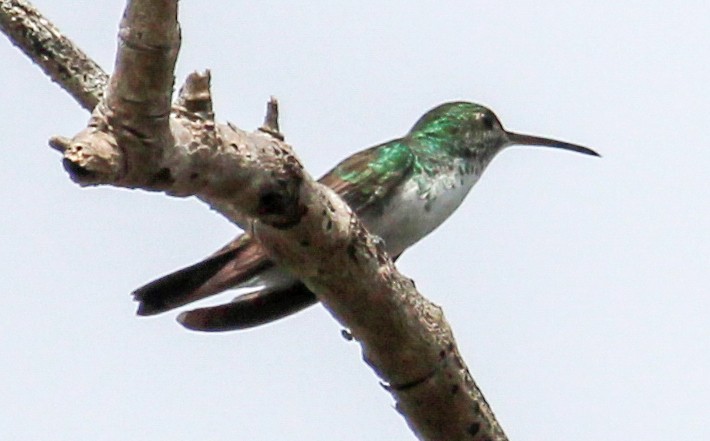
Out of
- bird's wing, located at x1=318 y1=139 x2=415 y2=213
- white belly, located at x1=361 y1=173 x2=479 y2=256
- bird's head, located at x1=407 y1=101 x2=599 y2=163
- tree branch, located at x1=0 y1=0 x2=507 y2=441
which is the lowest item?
tree branch, located at x1=0 y1=0 x2=507 y2=441

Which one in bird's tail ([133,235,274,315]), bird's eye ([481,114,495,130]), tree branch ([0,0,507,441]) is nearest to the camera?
tree branch ([0,0,507,441])

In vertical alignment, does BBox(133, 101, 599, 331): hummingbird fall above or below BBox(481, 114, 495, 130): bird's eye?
below

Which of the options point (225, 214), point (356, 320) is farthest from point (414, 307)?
point (225, 214)

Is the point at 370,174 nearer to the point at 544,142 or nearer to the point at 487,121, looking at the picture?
the point at 487,121

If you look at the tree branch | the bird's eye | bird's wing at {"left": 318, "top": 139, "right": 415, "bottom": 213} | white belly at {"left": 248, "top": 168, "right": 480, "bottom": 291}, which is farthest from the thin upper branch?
the bird's eye

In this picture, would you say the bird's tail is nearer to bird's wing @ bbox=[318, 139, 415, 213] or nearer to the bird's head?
bird's wing @ bbox=[318, 139, 415, 213]

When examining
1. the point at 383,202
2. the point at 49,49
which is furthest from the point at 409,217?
the point at 49,49

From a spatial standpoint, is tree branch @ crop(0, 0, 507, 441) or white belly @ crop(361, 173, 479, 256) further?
white belly @ crop(361, 173, 479, 256)
